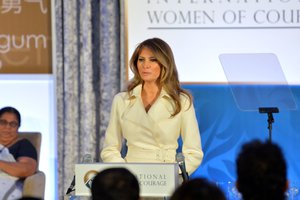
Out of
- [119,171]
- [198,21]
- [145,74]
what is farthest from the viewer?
[198,21]

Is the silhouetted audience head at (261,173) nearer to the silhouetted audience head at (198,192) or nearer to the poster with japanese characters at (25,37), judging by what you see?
the silhouetted audience head at (198,192)

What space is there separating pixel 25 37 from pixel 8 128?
2.45ft

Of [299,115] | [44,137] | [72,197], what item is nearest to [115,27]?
[44,137]

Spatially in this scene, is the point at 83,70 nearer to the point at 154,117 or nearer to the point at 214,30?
the point at 214,30

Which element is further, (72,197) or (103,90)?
(103,90)

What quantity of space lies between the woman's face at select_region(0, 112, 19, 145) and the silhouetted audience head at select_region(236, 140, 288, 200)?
11.2 ft

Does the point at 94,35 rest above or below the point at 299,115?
above

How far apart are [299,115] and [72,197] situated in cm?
264

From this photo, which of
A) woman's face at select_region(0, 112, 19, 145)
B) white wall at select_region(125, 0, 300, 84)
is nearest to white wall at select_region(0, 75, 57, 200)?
woman's face at select_region(0, 112, 19, 145)

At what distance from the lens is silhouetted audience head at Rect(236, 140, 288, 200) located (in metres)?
2.64

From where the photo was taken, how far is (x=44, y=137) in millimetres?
5969

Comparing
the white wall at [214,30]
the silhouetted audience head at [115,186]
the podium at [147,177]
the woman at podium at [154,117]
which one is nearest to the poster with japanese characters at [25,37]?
the white wall at [214,30]

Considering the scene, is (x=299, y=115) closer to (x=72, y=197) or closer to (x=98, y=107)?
(x=98, y=107)

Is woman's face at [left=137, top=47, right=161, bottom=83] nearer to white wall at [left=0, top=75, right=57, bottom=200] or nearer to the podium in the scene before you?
the podium
